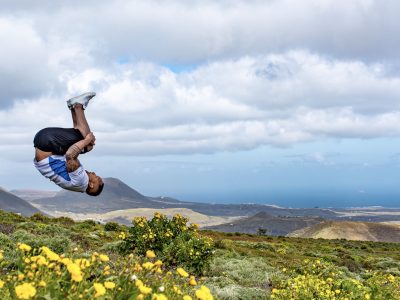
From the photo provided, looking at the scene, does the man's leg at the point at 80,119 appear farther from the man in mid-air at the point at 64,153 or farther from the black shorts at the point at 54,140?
the black shorts at the point at 54,140

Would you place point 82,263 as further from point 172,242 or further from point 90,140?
point 172,242

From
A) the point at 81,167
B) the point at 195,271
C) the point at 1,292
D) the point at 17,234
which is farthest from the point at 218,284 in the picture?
the point at 1,292

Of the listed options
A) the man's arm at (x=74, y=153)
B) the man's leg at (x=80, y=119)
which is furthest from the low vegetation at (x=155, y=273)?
the man's leg at (x=80, y=119)

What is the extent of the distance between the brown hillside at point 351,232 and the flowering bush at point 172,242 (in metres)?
88.2

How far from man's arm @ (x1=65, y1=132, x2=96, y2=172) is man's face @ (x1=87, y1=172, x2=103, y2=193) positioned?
41 cm

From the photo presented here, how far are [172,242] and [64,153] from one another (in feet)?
36.3

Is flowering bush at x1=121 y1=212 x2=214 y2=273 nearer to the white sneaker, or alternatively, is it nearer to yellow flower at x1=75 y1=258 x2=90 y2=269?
the white sneaker

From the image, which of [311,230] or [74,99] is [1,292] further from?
[311,230]

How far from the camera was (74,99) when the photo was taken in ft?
24.8

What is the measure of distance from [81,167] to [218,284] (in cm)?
883

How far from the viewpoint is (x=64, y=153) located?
730 centimetres

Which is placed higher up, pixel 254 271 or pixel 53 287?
pixel 53 287

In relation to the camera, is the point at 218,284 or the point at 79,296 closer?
the point at 79,296

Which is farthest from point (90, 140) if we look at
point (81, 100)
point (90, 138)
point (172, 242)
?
point (172, 242)
